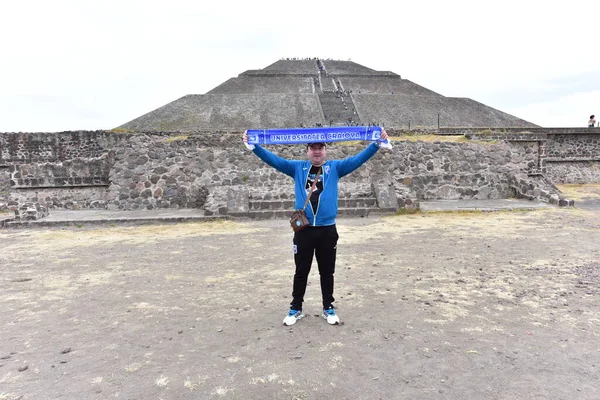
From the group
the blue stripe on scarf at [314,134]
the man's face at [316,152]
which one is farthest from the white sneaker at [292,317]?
the blue stripe on scarf at [314,134]

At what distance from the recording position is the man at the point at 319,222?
3.87 m

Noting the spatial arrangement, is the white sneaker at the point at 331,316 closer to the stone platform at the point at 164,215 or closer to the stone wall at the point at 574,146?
the stone platform at the point at 164,215

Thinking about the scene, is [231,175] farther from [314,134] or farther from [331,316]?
[331,316]

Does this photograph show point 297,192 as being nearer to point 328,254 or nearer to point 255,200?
point 328,254

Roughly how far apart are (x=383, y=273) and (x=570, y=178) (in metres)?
20.2

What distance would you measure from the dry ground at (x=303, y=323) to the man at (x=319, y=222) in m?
0.24

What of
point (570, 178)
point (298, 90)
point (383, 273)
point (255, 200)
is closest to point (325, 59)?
point (298, 90)

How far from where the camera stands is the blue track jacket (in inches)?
152

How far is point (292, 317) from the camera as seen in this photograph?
389 centimetres

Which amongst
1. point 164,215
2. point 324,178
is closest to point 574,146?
point 164,215

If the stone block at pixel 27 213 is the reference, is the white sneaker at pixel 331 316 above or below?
below

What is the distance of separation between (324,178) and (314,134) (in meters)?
0.73

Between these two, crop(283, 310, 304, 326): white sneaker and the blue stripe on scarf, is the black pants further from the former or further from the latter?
the blue stripe on scarf

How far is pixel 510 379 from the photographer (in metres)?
2.88
